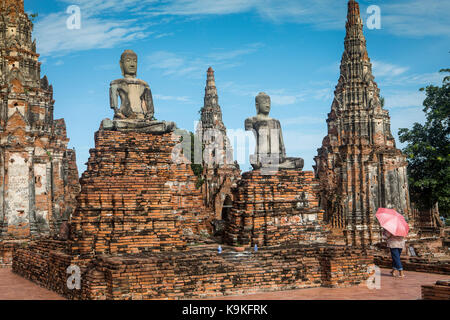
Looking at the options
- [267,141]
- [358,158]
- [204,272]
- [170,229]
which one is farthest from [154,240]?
[358,158]

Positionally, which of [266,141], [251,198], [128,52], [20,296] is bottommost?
[20,296]

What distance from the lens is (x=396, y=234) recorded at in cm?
1141

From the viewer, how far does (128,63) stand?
1242 cm

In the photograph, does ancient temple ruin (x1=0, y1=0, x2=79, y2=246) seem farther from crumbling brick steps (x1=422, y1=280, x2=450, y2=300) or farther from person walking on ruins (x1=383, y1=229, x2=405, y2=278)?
crumbling brick steps (x1=422, y1=280, x2=450, y2=300)

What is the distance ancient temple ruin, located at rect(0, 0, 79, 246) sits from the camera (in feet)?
63.3

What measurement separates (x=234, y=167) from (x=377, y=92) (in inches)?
714

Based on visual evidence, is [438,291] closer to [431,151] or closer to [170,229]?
[170,229]

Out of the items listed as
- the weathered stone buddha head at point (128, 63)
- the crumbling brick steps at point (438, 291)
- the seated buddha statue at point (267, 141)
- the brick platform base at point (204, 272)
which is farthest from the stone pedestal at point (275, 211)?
the crumbling brick steps at point (438, 291)

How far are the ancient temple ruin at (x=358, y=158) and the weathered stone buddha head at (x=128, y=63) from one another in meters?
12.7

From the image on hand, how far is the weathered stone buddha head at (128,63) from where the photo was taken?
1243 cm

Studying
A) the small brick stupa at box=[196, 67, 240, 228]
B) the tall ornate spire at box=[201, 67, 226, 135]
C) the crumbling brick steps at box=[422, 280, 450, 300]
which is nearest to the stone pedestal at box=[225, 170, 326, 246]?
the crumbling brick steps at box=[422, 280, 450, 300]
